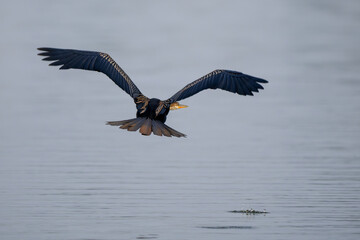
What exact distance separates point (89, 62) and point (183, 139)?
3994 mm

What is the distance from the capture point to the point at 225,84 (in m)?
12.8

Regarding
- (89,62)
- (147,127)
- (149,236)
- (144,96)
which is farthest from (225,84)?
(149,236)

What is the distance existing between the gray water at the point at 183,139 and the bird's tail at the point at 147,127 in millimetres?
796

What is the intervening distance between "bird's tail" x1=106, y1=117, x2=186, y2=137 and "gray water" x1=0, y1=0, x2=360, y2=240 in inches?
31.3

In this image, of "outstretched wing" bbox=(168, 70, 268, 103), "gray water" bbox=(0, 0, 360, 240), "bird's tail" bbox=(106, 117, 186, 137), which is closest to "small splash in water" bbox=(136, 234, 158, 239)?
"gray water" bbox=(0, 0, 360, 240)

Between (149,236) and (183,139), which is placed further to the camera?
(183,139)

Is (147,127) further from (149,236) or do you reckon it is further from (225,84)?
(149,236)

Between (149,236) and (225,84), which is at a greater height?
(225,84)

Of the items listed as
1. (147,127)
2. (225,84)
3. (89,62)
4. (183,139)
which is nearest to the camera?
(147,127)

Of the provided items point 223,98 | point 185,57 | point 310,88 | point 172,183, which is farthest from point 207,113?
point 185,57

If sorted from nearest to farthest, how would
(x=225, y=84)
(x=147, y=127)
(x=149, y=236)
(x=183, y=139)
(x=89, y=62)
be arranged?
1. (x=149, y=236)
2. (x=147, y=127)
3. (x=225, y=84)
4. (x=89, y=62)
5. (x=183, y=139)

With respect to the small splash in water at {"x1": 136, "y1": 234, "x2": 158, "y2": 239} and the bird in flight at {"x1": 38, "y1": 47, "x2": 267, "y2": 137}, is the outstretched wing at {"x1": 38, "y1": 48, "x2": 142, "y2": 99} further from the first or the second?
the small splash in water at {"x1": 136, "y1": 234, "x2": 158, "y2": 239}

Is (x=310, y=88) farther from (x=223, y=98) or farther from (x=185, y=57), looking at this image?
(x=185, y=57)

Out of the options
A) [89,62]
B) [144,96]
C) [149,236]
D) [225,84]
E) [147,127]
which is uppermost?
[89,62]
